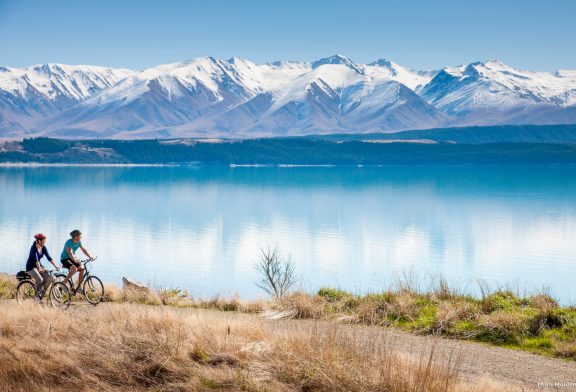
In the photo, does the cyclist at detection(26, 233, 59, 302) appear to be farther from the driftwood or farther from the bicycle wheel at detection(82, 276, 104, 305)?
the driftwood

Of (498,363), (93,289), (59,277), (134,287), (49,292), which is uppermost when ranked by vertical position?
(59,277)

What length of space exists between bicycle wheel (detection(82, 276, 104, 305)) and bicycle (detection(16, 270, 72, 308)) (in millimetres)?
653

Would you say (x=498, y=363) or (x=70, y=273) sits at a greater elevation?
(x=70, y=273)

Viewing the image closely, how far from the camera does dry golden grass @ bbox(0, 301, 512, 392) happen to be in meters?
9.64

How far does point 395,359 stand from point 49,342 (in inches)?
226

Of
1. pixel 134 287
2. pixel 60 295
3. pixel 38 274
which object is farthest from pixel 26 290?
pixel 134 287

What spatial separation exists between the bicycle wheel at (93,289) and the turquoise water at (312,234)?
1351 centimetres

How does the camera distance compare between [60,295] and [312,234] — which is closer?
[60,295]

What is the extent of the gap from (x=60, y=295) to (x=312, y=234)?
66495 mm

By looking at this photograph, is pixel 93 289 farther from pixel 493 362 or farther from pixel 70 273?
pixel 493 362

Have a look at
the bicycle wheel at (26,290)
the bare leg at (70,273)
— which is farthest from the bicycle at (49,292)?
the bare leg at (70,273)

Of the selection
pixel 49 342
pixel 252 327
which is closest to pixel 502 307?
pixel 252 327

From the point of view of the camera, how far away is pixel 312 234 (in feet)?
276

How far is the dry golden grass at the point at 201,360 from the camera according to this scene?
31.6 feet
